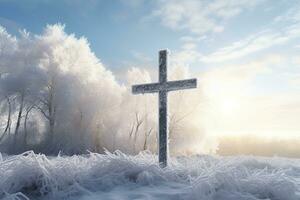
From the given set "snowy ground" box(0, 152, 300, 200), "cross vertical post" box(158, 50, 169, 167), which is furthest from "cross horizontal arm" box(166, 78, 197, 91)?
"snowy ground" box(0, 152, 300, 200)

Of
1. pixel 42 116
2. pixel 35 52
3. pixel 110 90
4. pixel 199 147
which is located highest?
pixel 35 52

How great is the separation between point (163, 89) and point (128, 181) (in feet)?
10.4

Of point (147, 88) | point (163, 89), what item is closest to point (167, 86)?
point (163, 89)

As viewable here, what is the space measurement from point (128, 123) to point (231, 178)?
39.2m

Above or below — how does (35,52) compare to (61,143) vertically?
above

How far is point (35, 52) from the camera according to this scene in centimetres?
4469

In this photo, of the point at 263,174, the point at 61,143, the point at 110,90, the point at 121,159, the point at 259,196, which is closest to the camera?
the point at 259,196

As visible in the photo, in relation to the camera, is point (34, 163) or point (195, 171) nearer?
point (34, 163)

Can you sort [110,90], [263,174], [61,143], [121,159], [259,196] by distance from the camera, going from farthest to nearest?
[110,90] → [61,143] → [121,159] → [263,174] → [259,196]

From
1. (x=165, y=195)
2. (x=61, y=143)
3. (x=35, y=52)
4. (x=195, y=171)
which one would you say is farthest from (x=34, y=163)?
(x=35, y=52)

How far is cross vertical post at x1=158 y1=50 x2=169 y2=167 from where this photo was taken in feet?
30.1

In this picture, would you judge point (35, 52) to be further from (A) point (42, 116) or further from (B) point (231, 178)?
(B) point (231, 178)

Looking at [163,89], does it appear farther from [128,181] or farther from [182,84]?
[128,181]

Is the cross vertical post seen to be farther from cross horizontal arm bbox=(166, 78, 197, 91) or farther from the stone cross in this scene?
cross horizontal arm bbox=(166, 78, 197, 91)
